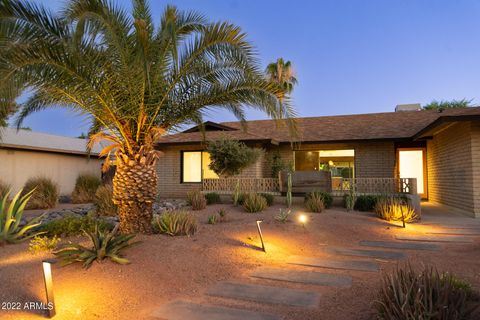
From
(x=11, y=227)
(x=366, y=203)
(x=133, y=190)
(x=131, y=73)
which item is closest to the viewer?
(x=131, y=73)

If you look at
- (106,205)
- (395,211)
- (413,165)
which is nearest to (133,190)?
(106,205)

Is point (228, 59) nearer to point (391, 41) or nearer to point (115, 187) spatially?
point (115, 187)

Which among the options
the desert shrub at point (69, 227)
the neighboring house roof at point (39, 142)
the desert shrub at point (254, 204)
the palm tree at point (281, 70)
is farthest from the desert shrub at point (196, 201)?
the palm tree at point (281, 70)

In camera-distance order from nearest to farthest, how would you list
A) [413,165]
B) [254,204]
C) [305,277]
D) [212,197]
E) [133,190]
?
[305,277], [133,190], [254,204], [212,197], [413,165]

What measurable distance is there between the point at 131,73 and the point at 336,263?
5.12 metres

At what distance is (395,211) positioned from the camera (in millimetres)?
9734

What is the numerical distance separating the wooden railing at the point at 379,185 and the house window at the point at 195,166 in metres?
7.13

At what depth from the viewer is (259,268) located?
222 inches

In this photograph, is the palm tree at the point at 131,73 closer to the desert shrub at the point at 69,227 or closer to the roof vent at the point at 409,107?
the desert shrub at the point at 69,227

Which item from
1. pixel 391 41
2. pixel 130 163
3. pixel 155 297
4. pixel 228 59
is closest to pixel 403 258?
pixel 155 297

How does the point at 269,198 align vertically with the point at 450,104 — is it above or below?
below

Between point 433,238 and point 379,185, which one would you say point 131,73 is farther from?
point 379,185

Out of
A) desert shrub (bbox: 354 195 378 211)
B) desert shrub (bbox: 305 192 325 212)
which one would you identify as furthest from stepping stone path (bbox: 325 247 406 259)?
desert shrub (bbox: 354 195 378 211)

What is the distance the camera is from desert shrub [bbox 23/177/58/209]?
13.7m
